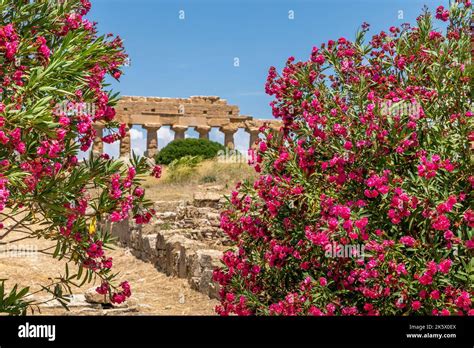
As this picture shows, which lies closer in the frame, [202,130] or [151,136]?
Answer: [151,136]

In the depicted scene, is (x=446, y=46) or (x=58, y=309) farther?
(x=58, y=309)

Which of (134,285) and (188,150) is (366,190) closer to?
(134,285)

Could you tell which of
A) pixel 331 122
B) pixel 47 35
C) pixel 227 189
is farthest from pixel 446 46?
pixel 227 189

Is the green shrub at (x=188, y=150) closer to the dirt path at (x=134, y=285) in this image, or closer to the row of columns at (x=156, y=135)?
the row of columns at (x=156, y=135)

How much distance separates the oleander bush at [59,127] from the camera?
15.7 feet

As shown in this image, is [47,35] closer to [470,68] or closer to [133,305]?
[470,68]

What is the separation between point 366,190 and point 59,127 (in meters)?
2.60

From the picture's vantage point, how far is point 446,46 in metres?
5.54

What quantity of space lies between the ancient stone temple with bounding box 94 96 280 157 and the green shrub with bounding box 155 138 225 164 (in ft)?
20.5

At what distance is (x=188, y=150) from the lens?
35.9 m

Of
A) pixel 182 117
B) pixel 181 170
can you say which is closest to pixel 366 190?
pixel 181 170

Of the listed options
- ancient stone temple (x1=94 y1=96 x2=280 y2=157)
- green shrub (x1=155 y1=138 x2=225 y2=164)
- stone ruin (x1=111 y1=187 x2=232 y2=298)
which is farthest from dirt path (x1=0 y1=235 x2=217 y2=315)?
ancient stone temple (x1=94 y1=96 x2=280 y2=157)
